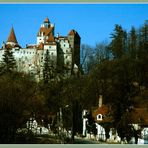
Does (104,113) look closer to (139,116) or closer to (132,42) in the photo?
(139,116)

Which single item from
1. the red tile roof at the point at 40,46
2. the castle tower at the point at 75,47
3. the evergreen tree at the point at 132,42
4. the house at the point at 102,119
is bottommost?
the house at the point at 102,119

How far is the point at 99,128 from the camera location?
26.1 meters

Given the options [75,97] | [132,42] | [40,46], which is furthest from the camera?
[40,46]

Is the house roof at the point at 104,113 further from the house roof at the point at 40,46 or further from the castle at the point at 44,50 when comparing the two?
the house roof at the point at 40,46

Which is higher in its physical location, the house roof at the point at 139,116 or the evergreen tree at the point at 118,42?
the evergreen tree at the point at 118,42

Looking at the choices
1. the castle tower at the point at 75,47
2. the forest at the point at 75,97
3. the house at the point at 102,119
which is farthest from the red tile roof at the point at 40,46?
the house at the point at 102,119

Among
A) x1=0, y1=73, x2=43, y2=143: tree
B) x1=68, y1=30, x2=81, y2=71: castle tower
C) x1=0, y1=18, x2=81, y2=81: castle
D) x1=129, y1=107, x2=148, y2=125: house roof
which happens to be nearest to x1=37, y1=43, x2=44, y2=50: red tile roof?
x1=0, y1=18, x2=81, y2=81: castle

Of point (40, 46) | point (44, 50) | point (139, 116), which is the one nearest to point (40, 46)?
point (40, 46)

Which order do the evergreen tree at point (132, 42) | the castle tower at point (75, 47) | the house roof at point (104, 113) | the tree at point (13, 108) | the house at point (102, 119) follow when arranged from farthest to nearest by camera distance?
1. the castle tower at point (75, 47)
2. the evergreen tree at point (132, 42)
3. the house roof at point (104, 113)
4. the house at point (102, 119)
5. the tree at point (13, 108)

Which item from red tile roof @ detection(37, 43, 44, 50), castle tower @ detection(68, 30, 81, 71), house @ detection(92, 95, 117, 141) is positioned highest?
red tile roof @ detection(37, 43, 44, 50)

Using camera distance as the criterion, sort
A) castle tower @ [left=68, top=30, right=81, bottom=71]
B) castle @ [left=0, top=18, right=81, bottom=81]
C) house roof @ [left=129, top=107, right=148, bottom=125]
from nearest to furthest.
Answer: house roof @ [left=129, top=107, right=148, bottom=125] → castle tower @ [left=68, top=30, right=81, bottom=71] → castle @ [left=0, top=18, right=81, bottom=81]

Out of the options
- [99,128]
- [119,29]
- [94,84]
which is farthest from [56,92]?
[119,29]

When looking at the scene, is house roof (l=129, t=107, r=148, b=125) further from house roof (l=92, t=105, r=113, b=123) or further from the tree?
the tree

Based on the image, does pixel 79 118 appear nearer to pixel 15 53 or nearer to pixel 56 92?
pixel 56 92
